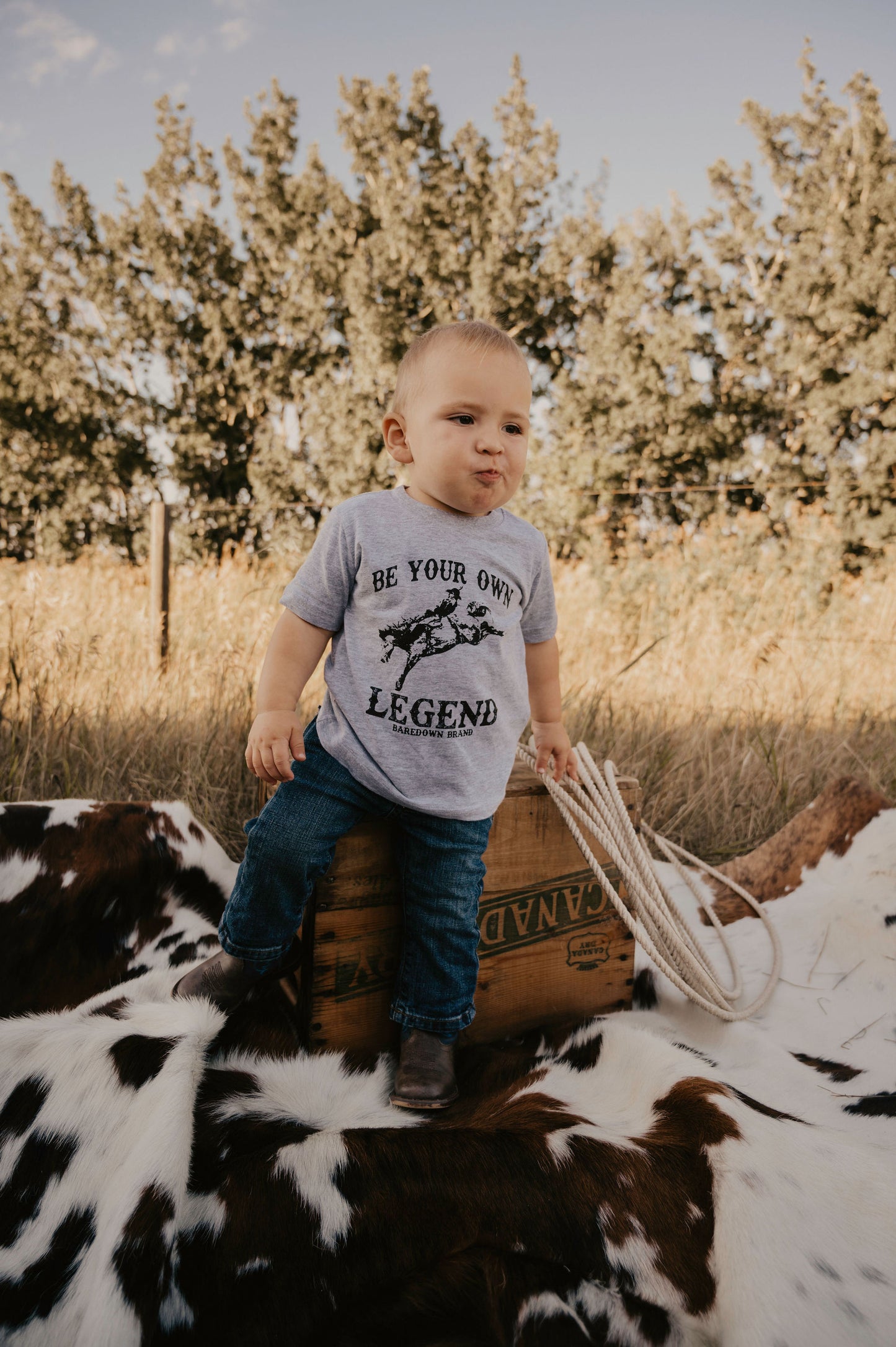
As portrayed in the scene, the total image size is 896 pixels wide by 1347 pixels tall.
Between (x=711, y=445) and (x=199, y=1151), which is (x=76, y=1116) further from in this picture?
(x=711, y=445)

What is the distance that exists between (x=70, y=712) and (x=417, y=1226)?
2.36m

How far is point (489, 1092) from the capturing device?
1412mm

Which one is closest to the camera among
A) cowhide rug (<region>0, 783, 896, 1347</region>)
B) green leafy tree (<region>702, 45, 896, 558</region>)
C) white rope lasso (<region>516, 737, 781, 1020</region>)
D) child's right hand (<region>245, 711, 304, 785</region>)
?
cowhide rug (<region>0, 783, 896, 1347</region>)

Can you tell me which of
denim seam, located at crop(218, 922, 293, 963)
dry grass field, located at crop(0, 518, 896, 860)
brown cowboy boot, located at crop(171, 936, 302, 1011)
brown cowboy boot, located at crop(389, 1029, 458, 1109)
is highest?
dry grass field, located at crop(0, 518, 896, 860)

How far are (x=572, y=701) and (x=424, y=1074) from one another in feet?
7.62

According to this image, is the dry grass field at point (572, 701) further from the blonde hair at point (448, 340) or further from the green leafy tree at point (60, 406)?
the green leafy tree at point (60, 406)

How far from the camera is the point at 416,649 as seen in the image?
145cm

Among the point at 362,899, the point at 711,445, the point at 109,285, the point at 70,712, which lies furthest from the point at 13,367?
the point at 362,899

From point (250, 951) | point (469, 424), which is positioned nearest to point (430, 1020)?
point (250, 951)

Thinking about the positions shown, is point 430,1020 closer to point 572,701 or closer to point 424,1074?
point 424,1074

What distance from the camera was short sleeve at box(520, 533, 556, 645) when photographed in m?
1.66

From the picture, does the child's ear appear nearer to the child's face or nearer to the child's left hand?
the child's face

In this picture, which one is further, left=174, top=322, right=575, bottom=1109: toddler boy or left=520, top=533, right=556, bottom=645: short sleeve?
left=520, top=533, right=556, bottom=645: short sleeve

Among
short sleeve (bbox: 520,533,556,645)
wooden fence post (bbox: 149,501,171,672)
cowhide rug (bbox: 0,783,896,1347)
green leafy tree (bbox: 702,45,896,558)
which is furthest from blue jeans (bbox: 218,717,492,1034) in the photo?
green leafy tree (bbox: 702,45,896,558)
